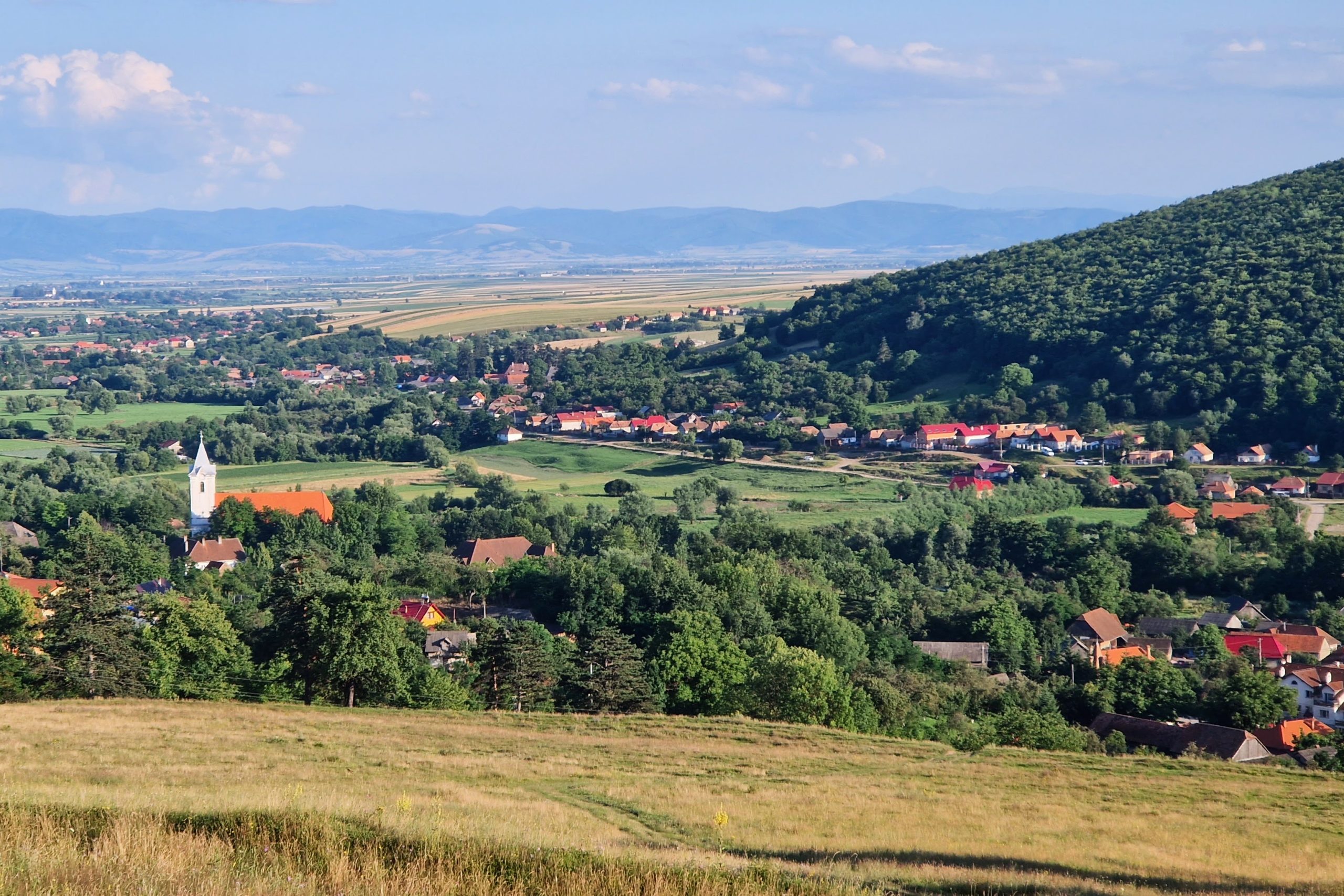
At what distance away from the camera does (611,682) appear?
26000 millimetres

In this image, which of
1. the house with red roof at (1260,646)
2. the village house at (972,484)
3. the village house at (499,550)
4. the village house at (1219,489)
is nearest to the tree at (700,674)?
the house with red roof at (1260,646)

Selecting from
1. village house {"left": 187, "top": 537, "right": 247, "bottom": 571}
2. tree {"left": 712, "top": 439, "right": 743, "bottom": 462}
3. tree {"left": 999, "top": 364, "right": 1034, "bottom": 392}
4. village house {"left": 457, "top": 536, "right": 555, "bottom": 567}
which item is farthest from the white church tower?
tree {"left": 999, "top": 364, "right": 1034, "bottom": 392}

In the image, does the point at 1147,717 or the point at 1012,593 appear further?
the point at 1012,593

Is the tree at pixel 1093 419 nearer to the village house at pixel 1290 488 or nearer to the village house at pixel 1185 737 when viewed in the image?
the village house at pixel 1290 488

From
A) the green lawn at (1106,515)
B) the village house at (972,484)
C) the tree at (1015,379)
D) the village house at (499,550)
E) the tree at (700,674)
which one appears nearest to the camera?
the tree at (700,674)

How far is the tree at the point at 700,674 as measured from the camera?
27.1 meters

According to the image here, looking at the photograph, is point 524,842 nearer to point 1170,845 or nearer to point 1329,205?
point 1170,845

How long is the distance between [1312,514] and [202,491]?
4156 cm

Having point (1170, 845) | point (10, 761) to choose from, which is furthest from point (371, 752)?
point (1170, 845)

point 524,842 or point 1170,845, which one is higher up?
point 524,842

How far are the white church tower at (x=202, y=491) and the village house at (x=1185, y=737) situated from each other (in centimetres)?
3346

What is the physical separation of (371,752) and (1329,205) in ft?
261

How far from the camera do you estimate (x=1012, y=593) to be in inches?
1590

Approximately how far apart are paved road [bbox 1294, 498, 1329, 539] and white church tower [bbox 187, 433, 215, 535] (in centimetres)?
3877
